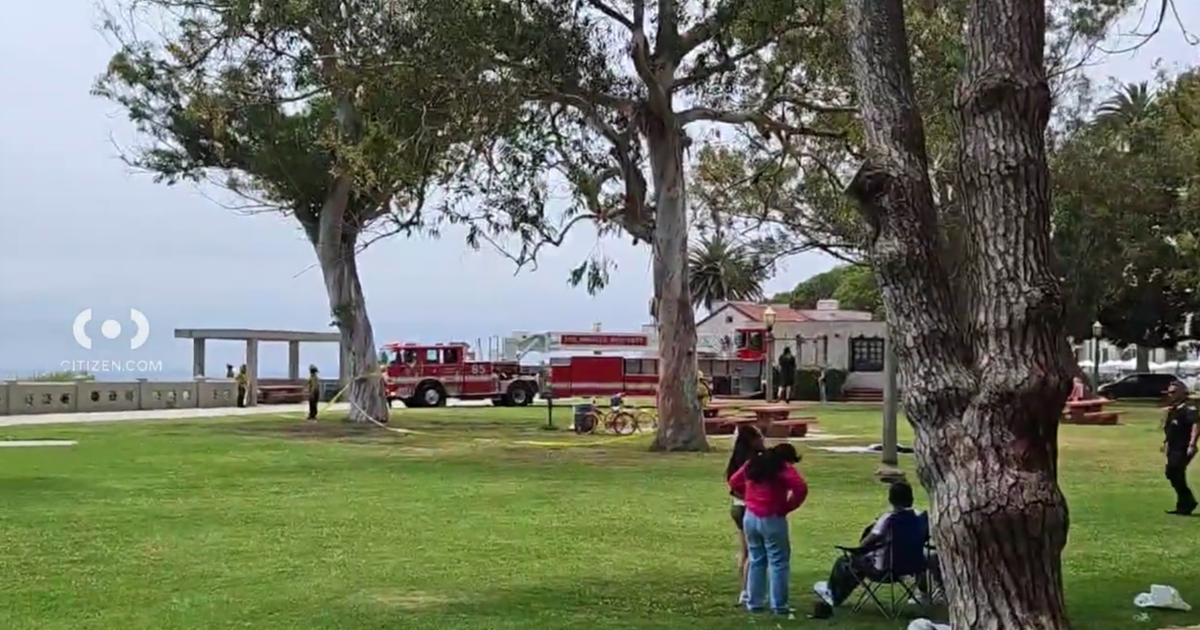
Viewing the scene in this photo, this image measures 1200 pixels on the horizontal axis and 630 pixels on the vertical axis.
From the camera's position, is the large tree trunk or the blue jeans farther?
the large tree trunk

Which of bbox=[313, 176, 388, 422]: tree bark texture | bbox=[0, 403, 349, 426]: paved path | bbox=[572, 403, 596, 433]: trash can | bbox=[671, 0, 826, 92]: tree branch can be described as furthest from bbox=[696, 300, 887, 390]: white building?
bbox=[671, 0, 826, 92]: tree branch

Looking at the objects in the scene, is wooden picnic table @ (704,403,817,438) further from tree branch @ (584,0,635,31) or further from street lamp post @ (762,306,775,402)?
street lamp post @ (762,306,775,402)

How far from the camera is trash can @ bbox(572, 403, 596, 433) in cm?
3117

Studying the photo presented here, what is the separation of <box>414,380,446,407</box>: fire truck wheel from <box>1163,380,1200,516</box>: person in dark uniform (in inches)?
1241

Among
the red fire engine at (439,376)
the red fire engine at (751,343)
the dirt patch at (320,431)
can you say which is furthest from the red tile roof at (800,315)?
the dirt patch at (320,431)

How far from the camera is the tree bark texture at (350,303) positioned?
35.2 meters

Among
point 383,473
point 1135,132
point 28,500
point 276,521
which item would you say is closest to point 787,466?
point 276,521

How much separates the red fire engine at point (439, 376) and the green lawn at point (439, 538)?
782 inches

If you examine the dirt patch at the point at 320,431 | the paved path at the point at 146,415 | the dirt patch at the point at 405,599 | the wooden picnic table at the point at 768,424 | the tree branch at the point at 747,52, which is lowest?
the dirt patch at the point at 405,599

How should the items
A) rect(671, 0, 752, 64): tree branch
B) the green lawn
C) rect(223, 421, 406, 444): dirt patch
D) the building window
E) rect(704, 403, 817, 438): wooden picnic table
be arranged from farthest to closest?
the building window → rect(223, 421, 406, 444): dirt patch → rect(704, 403, 817, 438): wooden picnic table → rect(671, 0, 752, 64): tree branch → the green lawn

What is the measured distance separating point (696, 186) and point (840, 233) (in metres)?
4.48

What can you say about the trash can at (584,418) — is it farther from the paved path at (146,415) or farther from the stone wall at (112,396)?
the stone wall at (112,396)

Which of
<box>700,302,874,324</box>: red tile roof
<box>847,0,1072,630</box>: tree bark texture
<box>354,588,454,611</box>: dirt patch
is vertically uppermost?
<box>700,302,874,324</box>: red tile roof

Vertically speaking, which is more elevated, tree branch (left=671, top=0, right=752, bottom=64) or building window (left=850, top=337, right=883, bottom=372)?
tree branch (left=671, top=0, right=752, bottom=64)
